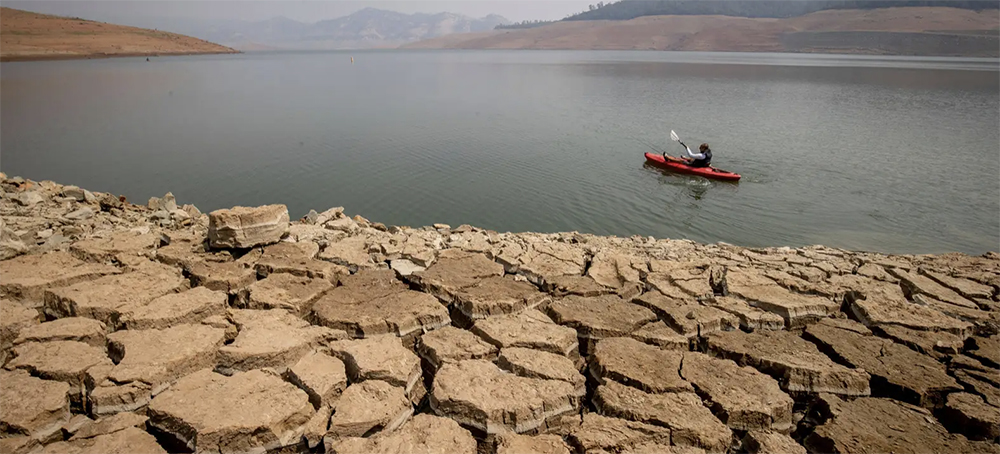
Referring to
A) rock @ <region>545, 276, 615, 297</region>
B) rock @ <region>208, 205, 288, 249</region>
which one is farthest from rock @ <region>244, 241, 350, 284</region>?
rock @ <region>545, 276, 615, 297</region>

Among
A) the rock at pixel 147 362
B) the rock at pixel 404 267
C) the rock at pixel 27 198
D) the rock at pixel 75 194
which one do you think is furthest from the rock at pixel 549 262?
the rock at pixel 75 194

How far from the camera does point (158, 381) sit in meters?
3.52

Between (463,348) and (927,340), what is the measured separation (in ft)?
13.6

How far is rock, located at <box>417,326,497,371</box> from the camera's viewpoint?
394 centimetres

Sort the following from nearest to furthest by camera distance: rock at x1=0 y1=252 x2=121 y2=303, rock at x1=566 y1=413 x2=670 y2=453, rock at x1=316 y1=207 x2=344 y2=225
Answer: rock at x1=566 y1=413 x2=670 y2=453
rock at x1=0 y1=252 x2=121 y2=303
rock at x1=316 y1=207 x2=344 y2=225

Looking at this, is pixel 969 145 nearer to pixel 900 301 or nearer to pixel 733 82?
pixel 900 301

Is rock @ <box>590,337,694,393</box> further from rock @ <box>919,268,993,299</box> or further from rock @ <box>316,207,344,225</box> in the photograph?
rock @ <box>316,207,344,225</box>

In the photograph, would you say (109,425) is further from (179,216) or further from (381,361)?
(179,216)

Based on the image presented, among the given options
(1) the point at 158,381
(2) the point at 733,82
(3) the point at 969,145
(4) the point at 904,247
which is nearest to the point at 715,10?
(2) the point at 733,82

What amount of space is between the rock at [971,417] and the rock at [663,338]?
1.84 metres

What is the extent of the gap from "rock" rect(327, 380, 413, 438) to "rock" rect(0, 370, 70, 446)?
1.81 metres

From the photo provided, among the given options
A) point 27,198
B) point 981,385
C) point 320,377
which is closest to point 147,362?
point 320,377

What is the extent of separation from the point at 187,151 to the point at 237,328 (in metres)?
14.4

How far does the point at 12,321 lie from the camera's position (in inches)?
163
